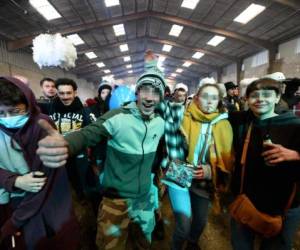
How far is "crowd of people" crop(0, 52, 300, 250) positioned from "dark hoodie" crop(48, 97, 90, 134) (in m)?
1.37

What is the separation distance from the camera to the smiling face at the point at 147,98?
1.85 meters

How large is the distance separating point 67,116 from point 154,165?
173cm

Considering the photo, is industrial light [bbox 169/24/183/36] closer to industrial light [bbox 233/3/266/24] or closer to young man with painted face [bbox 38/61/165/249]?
industrial light [bbox 233/3/266/24]

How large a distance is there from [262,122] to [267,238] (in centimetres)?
88

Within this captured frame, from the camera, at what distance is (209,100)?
219cm

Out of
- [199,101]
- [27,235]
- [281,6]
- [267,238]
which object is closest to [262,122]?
[199,101]

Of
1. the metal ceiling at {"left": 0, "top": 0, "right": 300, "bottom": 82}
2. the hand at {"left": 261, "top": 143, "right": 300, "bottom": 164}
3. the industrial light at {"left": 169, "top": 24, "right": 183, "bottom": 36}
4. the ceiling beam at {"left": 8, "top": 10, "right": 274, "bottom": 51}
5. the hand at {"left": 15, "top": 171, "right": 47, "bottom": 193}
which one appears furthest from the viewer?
the industrial light at {"left": 169, "top": 24, "right": 183, "bottom": 36}

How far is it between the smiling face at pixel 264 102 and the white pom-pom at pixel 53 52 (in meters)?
3.40

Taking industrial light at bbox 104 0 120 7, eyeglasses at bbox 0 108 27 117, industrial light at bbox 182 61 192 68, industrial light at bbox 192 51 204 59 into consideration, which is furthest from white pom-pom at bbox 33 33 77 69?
industrial light at bbox 182 61 192 68

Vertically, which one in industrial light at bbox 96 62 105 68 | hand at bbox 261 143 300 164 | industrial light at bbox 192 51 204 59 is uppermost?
industrial light at bbox 192 51 204 59

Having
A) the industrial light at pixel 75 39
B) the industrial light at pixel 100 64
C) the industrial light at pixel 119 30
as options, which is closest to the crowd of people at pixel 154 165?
the industrial light at pixel 75 39

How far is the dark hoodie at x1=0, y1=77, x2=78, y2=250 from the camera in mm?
1447

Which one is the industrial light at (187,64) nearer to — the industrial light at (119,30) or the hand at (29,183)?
the industrial light at (119,30)

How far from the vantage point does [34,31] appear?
9625 millimetres
